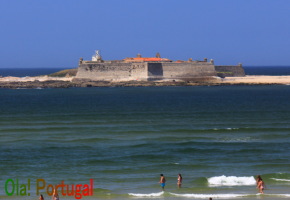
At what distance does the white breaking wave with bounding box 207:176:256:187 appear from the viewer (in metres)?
22.2

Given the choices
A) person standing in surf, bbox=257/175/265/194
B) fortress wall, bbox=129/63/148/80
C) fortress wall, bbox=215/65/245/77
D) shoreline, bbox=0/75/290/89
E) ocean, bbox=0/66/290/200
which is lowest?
person standing in surf, bbox=257/175/265/194

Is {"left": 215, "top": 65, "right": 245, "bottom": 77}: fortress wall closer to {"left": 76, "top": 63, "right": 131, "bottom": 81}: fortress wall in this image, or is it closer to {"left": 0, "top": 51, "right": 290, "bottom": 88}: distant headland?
{"left": 0, "top": 51, "right": 290, "bottom": 88}: distant headland

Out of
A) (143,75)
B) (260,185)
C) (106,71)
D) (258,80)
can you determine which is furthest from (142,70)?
(260,185)

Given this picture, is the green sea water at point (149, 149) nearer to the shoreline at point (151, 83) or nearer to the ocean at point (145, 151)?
the ocean at point (145, 151)

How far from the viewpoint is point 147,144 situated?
98.2ft

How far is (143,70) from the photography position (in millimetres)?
82312

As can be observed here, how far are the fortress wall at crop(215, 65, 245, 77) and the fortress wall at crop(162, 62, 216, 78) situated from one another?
3.73m

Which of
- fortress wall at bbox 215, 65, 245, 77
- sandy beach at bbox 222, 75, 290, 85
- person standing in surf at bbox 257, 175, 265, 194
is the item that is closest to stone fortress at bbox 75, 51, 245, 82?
sandy beach at bbox 222, 75, 290, 85

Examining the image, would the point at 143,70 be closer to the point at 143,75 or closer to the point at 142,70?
the point at 142,70

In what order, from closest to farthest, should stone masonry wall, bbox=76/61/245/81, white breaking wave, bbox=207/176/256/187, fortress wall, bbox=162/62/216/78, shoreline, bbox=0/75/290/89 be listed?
white breaking wave, bbox=207/176/256/187, shoreline, bbox=0/75/290/89, stone masonry wall, bbox=76/61/245/81, fortress wall, bbox=162/62/216/78

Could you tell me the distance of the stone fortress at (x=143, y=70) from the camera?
82375mm

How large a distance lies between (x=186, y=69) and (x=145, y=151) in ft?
184

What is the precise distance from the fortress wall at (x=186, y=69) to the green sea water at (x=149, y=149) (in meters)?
33.1

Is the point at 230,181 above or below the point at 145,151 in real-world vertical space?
below
